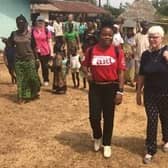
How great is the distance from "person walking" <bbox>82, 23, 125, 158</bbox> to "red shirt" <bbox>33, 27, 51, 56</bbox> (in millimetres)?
5335

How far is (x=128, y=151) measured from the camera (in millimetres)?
7473

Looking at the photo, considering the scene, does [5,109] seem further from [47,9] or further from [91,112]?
[47,9]

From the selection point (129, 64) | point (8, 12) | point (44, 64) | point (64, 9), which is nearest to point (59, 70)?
point (44, 64)

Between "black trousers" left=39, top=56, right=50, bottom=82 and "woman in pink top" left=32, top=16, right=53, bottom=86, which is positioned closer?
"woman in pink top" left=32, top=16, right=53, bottom=86

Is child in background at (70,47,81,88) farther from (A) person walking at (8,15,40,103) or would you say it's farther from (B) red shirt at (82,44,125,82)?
(B) red shirt at (82,44,125,82)

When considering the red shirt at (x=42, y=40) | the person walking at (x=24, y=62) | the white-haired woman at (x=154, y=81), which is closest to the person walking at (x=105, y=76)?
the white-haired woman at (x=154, y=81)

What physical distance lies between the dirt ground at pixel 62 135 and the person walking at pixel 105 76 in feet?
1.69

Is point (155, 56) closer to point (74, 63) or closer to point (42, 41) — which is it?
point (42, 41)

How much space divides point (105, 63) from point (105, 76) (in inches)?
7.2

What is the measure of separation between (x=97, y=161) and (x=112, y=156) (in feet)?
1.00

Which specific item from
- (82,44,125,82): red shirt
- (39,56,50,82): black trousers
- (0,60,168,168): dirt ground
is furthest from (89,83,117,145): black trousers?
(39,56,50,82): black trousers

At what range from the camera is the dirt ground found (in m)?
7.07

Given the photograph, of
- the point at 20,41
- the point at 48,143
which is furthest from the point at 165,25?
the point at 48,143

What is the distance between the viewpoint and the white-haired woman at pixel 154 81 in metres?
6.60
